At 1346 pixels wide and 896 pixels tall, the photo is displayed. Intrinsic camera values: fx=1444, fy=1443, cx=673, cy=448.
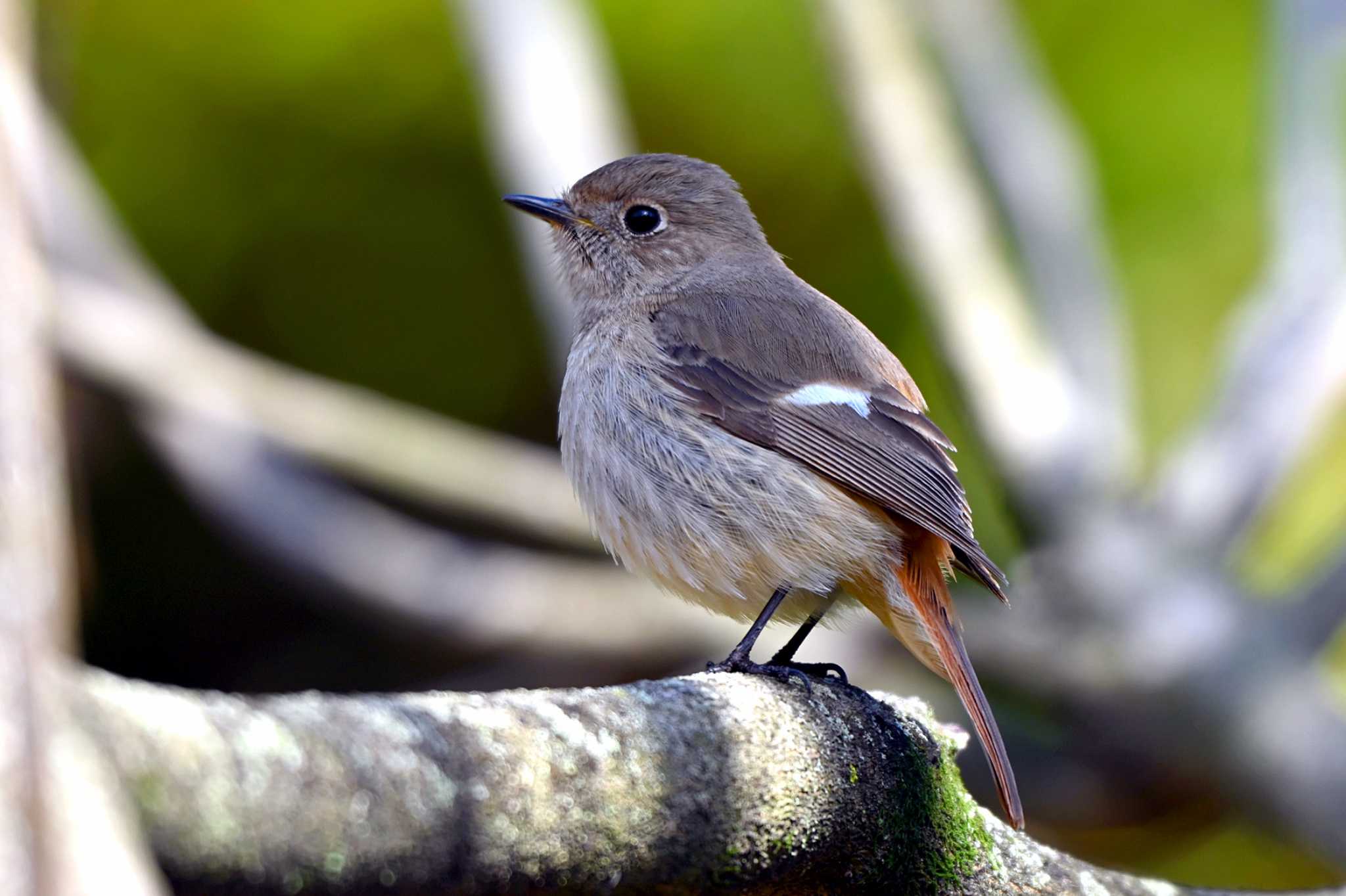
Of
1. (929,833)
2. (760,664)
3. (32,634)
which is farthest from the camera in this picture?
(760,664)

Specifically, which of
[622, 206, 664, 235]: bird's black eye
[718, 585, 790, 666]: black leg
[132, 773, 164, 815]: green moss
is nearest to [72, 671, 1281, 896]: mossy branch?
[132, 773, 164, 815]: green moss

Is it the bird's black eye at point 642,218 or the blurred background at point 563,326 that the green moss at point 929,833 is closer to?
the bird's black eye at point 642,218

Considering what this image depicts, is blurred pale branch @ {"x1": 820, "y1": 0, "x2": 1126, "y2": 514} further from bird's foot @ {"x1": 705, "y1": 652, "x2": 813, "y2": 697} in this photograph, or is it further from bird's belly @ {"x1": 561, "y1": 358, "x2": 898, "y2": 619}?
bird's foot @ {"x1": 705, "y1": 652, "x2": 813, "y2": 697}

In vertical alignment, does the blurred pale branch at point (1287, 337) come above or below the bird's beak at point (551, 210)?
above

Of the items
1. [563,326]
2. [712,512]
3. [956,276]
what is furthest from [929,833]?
[956,276]

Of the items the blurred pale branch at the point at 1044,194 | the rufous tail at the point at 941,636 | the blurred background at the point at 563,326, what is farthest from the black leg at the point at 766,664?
the blurred pale branch at the point at 1044,194

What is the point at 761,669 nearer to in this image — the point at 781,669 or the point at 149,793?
the point at 781,669

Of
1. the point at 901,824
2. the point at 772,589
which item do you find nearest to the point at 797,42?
the point at 772,589
